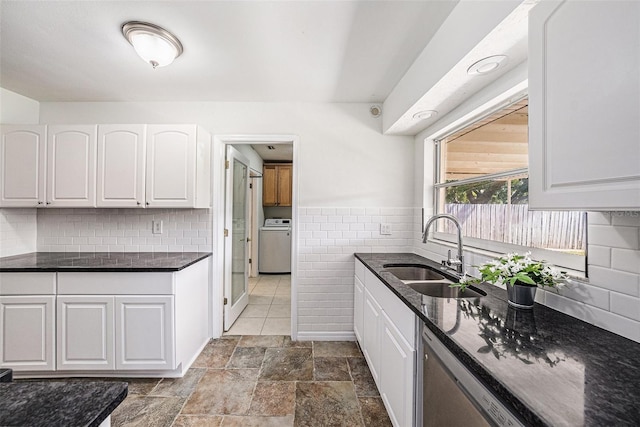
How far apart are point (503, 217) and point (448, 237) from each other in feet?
2.05

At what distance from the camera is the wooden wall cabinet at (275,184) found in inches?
215

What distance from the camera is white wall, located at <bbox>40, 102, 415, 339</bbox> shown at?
2.56m

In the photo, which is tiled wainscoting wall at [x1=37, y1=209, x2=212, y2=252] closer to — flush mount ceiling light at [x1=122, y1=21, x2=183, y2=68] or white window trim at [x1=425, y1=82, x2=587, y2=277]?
flush mount ceiling light at [x1=122, y1=21, x2=183, y2=68]

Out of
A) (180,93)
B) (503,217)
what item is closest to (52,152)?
(180,93)

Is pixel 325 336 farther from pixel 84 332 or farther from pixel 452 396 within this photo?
pixel 84 332

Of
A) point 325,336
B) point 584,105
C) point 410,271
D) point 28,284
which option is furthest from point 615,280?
point 28,284

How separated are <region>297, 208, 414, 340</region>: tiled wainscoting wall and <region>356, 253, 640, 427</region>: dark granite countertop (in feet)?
4.52

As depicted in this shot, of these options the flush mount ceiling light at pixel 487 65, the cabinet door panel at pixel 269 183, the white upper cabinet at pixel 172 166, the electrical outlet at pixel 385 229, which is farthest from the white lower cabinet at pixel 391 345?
the cabinet door panel at pixel 269 183

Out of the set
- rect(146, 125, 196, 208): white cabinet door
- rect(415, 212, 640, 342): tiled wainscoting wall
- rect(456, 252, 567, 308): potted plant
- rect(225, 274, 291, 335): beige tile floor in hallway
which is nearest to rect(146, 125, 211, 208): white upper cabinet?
rect(146, 125, 196, 208): white cabinet door

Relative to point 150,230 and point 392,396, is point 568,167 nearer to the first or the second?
point 392,396

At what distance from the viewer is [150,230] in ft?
8.28

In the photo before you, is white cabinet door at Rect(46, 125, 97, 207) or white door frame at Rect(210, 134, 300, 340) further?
white door frame at Rect(210, 134, 300, 340)

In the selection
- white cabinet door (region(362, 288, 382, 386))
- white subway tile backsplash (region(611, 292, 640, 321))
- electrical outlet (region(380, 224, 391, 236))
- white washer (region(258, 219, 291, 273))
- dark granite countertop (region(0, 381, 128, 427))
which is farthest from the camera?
white washer (region(258, 219, 291, 273))

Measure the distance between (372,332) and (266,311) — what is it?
5.88 ft
